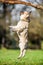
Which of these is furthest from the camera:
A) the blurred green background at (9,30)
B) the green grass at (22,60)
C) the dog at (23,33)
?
the blurred green background at (9,30)

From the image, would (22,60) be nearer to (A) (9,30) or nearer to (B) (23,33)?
(B) (23,33)

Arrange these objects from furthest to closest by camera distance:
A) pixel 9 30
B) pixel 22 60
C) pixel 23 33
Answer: pixel 9 30 < pixel 22 60 < pixel 23 33

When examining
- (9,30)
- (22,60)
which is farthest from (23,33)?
(9,30)

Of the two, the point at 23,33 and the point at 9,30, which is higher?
the point at 23,33

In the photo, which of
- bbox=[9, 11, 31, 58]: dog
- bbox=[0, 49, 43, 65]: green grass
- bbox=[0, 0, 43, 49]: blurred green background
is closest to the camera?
bbox=[9, 11, 31, 58]: dog

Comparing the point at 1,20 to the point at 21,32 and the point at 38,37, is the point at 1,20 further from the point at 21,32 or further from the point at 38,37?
the point at 21,32

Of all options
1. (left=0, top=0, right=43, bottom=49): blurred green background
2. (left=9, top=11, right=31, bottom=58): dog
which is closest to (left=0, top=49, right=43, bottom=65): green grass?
(left=9, top=11, right=31, bottom=58): dog

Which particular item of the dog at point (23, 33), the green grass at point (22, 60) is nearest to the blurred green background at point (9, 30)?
the green grass at point (22, 60)

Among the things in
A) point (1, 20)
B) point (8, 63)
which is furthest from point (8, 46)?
point (8, 63)

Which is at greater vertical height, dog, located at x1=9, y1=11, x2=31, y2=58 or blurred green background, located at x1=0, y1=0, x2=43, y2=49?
dog, located at x1=9, y1=11, x2=31, y2=58

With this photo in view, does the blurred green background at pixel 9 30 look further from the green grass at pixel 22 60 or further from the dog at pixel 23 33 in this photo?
the dog at pixel 23 33

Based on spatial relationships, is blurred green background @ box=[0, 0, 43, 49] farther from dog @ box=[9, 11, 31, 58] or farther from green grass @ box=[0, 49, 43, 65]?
dog @ box=[9, 11, 31, 58]

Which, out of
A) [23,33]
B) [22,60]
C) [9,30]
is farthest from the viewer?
[9,30]

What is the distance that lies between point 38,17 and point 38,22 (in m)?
0.99
